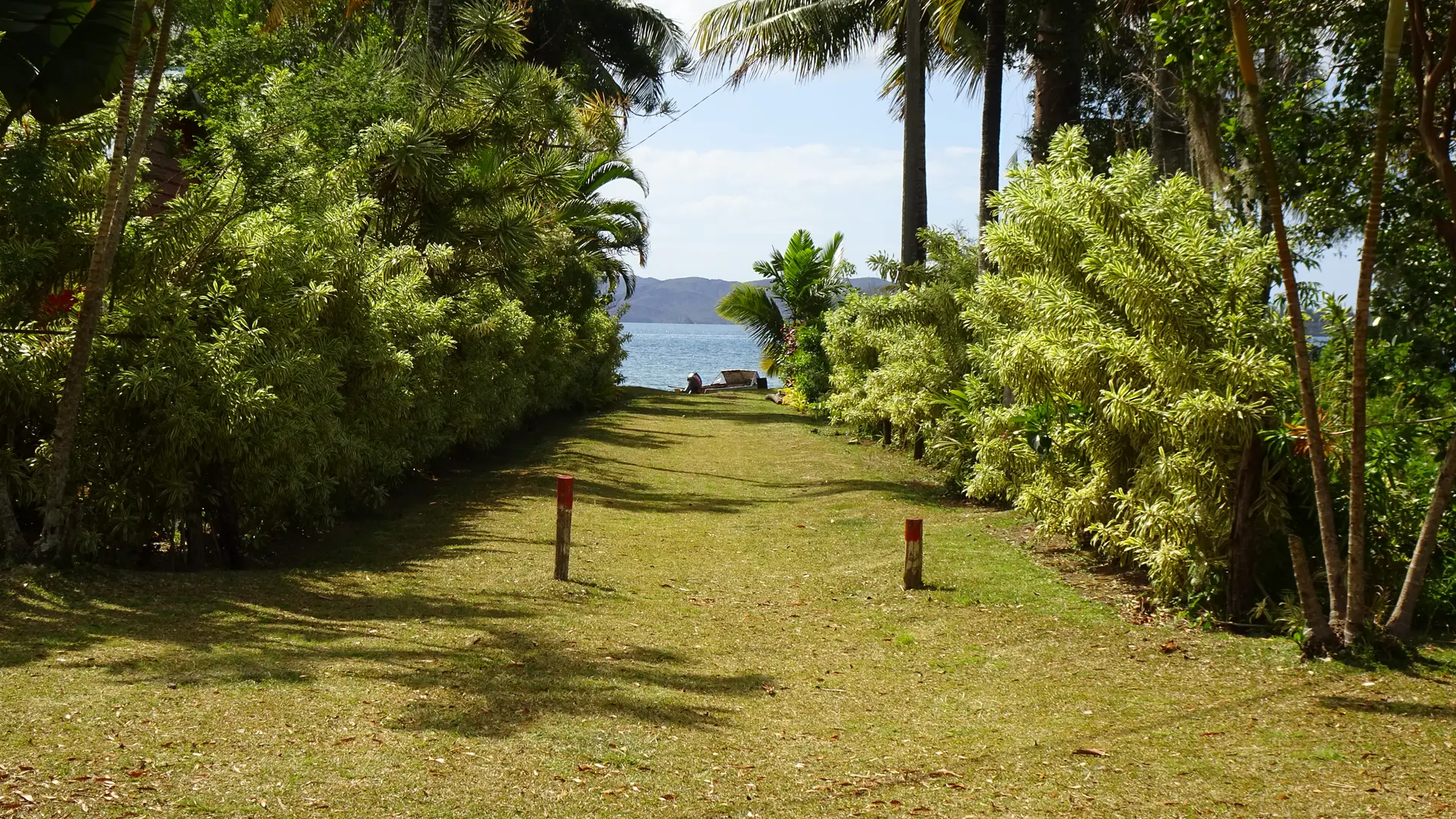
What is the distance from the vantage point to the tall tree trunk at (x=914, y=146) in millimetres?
20281

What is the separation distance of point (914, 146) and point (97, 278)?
1607 centimetres

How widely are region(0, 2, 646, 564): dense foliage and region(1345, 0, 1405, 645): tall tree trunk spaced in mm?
7305

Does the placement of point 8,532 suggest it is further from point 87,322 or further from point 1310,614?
point 1310,614

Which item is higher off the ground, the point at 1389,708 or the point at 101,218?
the point at 101,218

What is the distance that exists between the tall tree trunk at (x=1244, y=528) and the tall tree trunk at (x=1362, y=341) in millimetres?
940

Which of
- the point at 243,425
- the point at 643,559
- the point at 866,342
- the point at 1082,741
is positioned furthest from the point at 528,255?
the point at 1082,741

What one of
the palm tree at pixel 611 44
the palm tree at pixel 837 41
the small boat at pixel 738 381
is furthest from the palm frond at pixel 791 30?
the small boat at pixel 738 381

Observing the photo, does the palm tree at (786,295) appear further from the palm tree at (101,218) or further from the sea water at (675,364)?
the palm tree at (101,218)

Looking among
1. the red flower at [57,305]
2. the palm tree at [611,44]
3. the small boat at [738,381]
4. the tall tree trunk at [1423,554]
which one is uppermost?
the palm tree at [611,44]

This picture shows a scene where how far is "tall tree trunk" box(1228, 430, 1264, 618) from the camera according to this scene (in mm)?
7688

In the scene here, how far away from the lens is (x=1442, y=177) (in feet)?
23.3

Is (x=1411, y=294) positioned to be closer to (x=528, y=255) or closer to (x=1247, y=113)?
(x=1247, y=113)

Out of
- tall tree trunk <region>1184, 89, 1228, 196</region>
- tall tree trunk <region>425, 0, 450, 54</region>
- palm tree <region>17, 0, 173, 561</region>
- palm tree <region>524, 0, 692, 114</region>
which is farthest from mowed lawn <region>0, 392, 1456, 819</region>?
palm tree <region>524, 0, 692, 114</region>

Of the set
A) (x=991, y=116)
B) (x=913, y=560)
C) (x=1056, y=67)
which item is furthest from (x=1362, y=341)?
(x=991, y=116)
